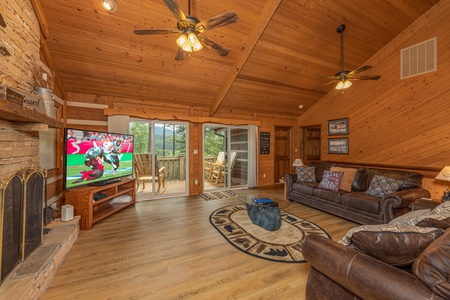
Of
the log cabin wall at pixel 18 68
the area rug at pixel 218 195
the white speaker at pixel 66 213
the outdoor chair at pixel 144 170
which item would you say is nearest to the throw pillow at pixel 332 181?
the area rug at pixel 218 195

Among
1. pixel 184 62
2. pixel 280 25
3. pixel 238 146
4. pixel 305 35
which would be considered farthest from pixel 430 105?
pixel 184 62

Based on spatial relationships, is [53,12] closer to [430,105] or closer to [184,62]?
[184,62]

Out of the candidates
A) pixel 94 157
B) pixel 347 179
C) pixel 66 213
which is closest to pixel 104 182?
pixel 94 157

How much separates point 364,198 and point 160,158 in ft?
14.1

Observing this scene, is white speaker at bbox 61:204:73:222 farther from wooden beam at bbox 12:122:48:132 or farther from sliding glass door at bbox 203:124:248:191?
sliding glass door at bbox 203:124:248:191

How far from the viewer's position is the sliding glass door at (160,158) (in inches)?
182

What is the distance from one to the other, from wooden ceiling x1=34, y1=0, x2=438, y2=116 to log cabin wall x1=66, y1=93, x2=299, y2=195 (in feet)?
0.70

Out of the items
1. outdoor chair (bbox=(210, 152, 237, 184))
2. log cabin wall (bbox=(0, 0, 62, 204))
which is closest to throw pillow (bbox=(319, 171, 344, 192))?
outdoor chair (bbox=(210, 152, 237, 184))

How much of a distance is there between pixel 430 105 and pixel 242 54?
12.7 feet

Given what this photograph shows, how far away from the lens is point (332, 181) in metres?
3.71

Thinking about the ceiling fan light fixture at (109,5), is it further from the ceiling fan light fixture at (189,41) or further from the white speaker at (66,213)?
the white speaker at (66,213)

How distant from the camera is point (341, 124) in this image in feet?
17.7

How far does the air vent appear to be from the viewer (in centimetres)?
382

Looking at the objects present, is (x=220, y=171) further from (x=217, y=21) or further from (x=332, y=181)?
(x=217, y=21)
